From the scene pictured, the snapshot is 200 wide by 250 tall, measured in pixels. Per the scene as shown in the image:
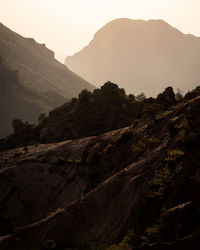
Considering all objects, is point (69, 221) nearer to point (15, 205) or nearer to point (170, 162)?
point (170, 162)

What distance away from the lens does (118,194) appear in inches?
1025

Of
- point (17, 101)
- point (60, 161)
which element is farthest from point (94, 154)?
point (17, 101)

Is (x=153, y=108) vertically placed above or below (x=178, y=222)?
above

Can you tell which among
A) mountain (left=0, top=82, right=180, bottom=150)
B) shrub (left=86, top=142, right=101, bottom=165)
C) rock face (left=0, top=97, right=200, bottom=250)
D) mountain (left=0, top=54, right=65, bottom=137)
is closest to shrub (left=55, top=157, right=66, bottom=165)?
rock face (left=0, top=97, right=200, bottom=250)

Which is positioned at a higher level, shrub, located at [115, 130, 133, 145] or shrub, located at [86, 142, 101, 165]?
shrub, located at [115, 130, 133, 145]

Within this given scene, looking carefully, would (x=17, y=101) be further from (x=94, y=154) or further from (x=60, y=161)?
(x=94, y=154)

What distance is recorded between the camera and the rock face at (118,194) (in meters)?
19.5

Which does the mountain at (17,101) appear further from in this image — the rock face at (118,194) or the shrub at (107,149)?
the shrub at (107,149)

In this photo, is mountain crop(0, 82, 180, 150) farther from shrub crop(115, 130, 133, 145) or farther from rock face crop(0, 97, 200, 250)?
shrub crop(115, 130, 133, 145)

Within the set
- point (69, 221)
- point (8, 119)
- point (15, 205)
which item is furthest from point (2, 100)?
Result: point (69, 221)

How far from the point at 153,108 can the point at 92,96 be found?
36838 mm

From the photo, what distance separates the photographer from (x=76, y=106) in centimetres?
8019

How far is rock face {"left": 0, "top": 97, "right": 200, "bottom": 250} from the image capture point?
19484 mm

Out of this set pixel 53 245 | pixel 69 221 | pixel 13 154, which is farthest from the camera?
pixel 13 154
